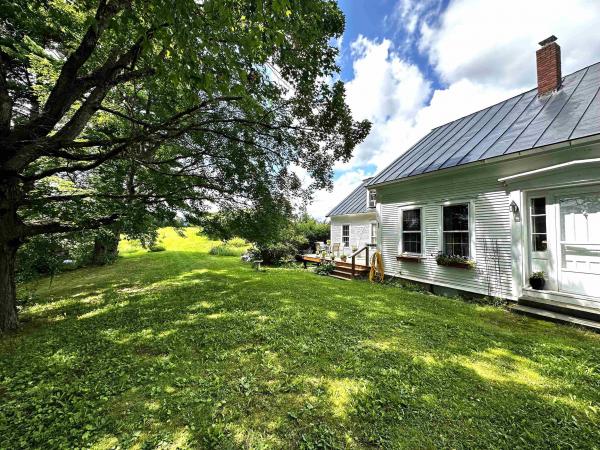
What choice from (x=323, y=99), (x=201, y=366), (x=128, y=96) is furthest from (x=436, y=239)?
A: (x=128, y=96)

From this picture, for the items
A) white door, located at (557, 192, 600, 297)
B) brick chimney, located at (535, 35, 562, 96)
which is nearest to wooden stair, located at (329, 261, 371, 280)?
white door, located at (557, 192, 600, 297)

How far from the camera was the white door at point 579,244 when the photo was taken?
5.22m

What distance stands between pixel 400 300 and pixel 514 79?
1023 cm

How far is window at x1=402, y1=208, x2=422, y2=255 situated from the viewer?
9078mm

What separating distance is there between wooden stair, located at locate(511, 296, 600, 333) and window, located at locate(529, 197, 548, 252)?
1.28 m

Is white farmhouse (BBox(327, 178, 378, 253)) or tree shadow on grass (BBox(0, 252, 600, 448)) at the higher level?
white farmhouse (BBox(327, 178, 378, 253))

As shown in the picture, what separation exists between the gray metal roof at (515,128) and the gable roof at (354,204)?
21.6 feet

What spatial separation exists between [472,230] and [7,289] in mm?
11355

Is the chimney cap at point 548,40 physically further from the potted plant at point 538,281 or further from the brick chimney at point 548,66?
the potted plant at point 538,281

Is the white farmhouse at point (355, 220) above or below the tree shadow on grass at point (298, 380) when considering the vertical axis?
above

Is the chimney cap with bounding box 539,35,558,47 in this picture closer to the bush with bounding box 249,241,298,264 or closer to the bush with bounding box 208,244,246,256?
the bush with bounding box 249,241,298,264

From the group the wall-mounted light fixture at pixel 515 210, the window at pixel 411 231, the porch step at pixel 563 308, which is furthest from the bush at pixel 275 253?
the porch step at pixel 563 308

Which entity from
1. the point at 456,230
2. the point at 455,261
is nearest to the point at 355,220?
the point at 456,230

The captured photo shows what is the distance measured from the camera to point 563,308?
17.7 ft
